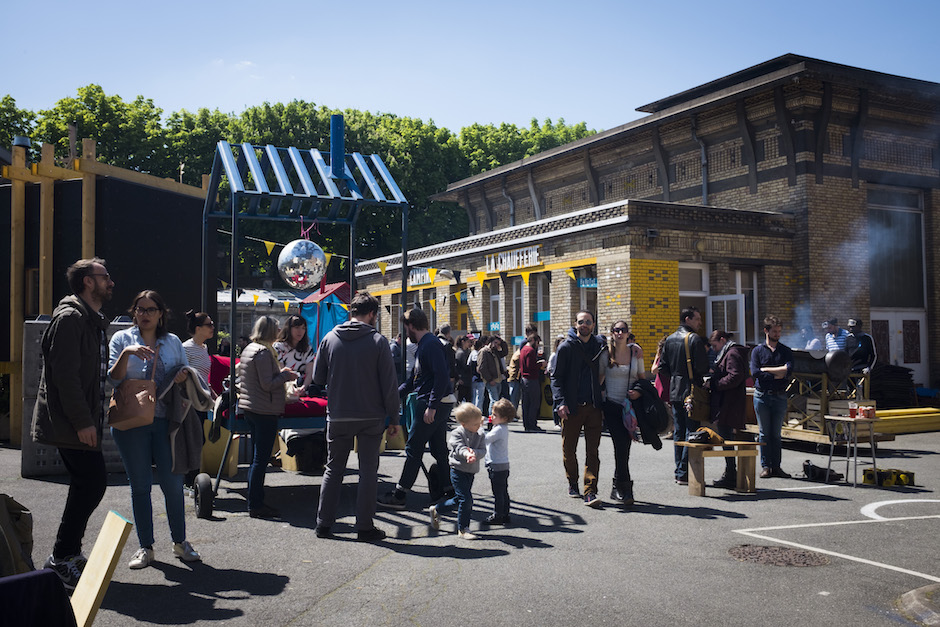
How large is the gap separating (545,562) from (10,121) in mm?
43874

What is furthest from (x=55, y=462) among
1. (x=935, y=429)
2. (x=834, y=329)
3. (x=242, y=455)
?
(x=935, y=429)

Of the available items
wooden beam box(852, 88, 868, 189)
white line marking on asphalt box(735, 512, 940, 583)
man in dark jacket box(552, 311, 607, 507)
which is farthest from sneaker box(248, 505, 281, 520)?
wooden beam box(852, 88, 868, 189)

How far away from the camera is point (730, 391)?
9578 mm

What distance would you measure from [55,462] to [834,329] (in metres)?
12.5

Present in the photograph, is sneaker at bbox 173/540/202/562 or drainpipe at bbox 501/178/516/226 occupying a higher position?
drainpipe at bbox 501/178/516/226

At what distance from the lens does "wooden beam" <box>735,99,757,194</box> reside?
71.8ft

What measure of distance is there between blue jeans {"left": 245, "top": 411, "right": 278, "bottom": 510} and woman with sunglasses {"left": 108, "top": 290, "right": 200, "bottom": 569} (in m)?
1.45

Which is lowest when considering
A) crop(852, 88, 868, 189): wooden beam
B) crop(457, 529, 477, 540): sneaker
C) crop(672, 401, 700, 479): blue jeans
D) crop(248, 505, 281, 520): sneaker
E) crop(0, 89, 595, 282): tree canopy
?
crop(457, 529, 477, 540): sneaker

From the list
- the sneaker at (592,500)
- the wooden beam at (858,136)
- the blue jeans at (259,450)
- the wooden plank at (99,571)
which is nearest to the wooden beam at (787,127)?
the wooden beam at (858,136)

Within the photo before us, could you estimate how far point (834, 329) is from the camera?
1420 cm

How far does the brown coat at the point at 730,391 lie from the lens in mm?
9492

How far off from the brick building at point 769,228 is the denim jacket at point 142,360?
14.4 metres

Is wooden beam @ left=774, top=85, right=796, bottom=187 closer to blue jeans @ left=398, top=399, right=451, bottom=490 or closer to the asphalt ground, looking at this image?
the asphalt ground

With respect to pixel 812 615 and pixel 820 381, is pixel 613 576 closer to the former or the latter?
pixel 812 615
